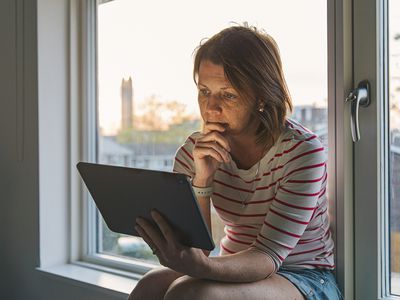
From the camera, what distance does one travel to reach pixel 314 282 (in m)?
→ 1.36

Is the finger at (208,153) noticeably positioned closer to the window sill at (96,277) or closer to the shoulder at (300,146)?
the shoulder at (300,146)

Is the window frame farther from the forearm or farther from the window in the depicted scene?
the forearm

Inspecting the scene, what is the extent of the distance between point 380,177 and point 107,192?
0.69 metres

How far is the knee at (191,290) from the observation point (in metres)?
1.21

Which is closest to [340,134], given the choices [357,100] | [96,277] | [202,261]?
[357,100]

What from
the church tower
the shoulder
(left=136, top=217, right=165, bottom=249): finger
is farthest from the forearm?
the church tower

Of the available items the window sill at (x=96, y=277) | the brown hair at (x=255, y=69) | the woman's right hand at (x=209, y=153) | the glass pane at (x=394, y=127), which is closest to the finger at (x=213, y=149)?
the woman's right hand at (x=209, y=153)

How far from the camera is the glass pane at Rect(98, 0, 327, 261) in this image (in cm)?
159

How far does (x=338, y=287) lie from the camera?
1.47m

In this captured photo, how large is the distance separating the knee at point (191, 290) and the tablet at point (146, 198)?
0.08m

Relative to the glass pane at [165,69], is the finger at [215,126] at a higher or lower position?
lower

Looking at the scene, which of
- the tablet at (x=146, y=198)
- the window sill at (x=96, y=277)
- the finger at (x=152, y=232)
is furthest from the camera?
the window sill at (x=96, y=277)

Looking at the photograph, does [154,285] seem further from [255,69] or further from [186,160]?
[255,69]

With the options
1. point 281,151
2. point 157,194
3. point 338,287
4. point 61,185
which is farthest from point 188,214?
point 61,185
